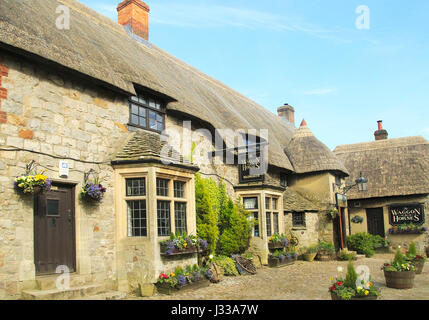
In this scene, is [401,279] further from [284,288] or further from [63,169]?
[63,169]

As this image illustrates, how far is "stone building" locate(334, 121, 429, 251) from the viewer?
21.0 metres

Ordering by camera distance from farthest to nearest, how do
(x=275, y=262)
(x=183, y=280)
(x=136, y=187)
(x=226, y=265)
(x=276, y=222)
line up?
1. (x=276, y=222)
2. (x=275, y=262)
3. (x=226, y=265)
4. (x=136, y=187)
5. (x=183, y=280)

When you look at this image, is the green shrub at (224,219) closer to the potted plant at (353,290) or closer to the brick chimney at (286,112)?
the potted plant at (353,290)

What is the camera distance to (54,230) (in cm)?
811

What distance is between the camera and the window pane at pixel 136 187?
941 centimetres

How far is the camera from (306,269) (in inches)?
554

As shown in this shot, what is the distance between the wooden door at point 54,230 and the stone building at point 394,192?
58.1 ft

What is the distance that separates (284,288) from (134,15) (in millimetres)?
13522

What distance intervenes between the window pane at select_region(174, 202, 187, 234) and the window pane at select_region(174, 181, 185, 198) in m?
0.21

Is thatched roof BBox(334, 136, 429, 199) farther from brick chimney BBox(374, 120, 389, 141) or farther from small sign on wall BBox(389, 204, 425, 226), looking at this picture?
brick chimney BBox(374, 120, 389, 141)

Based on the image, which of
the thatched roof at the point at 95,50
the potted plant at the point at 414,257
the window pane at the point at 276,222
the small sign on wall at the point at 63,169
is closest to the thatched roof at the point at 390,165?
the thatched roof at the point at 95,50

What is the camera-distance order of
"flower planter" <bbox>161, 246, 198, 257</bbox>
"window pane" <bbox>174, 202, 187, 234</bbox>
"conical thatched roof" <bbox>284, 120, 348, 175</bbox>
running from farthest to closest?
"conical thatched roof" <bbox>284, 120, 348, 175</bbox>, "window pane" <bbox>174, 202, 187, 234</bbox>, "flower planter" <bbox>161, 246, 198, 257</bbox>

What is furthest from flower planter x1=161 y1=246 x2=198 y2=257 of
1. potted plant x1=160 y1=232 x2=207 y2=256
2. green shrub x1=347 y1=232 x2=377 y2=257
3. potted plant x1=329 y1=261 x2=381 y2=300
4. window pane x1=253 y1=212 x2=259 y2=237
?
green shrub x1=347 y1=232 x2=377 y2=257

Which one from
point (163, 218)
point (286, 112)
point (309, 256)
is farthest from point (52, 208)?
point (286, 112)
